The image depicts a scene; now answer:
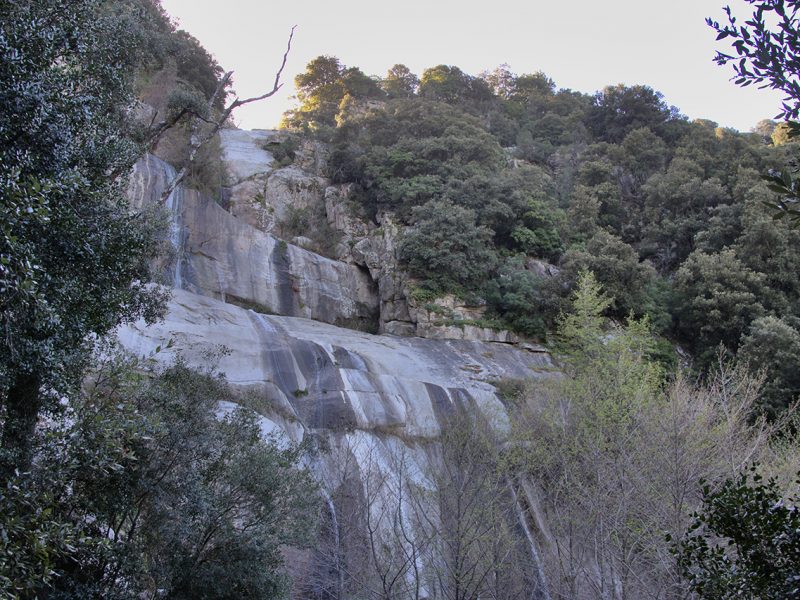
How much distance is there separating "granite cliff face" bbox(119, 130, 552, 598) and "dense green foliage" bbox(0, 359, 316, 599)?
8.69ft

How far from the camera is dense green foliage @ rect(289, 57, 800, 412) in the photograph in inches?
1142

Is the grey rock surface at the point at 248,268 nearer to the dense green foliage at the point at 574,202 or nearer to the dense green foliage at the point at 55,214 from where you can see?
the dense green foliage at the point at 574,202

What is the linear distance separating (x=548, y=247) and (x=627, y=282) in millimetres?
5052

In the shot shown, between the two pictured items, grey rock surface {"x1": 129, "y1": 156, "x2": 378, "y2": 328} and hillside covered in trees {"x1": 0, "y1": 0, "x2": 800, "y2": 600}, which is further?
grey rock surface {"x1": 129, "y1": 156, "x2": 378, "y2": 328}

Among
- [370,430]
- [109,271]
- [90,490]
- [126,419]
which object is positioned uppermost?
[109,271]

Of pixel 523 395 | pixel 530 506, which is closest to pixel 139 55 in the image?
pixel 530 506

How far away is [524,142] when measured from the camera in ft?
152

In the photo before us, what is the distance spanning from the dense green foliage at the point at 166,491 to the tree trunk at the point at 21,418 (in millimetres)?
182

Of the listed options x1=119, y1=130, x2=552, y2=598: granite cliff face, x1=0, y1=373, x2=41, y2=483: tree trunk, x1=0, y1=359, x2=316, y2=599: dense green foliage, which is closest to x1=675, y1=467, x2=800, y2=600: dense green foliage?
x1=0, y1=359, x2=316, y2=599: dense green foliage

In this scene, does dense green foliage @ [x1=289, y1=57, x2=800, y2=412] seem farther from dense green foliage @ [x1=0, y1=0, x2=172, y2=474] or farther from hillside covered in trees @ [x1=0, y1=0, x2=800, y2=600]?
dense green foliage @ [x1=0, y1=0, x2=172, y2=474]

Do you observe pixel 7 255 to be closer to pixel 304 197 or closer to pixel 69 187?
pixel 69 187

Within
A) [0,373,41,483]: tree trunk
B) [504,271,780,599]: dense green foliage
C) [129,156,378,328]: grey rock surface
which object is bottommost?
[504,271,780,599]: dense green foliage

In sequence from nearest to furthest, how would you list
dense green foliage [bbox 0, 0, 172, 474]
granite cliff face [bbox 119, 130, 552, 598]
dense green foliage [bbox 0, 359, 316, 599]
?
1. dense green foliage [bbox 0, 0, 172, 474]
2. dense green foliage [bbox 0, 359, 316, 599]
3. granite cliff face [bbox 119, 130, 552, 598]

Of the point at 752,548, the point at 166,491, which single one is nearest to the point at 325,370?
the point at 166,491
